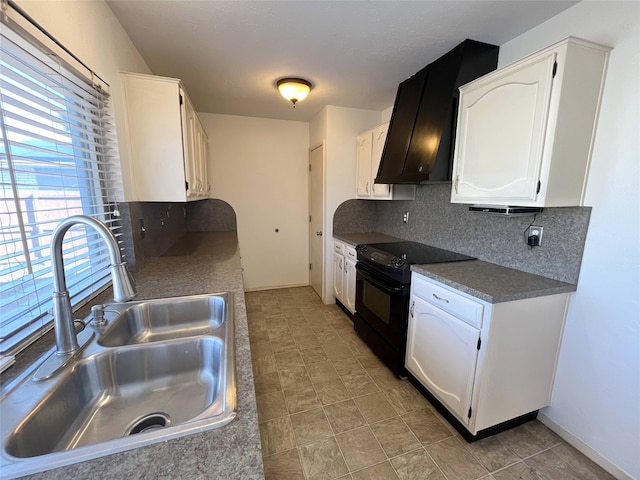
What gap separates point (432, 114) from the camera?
79.6 inches

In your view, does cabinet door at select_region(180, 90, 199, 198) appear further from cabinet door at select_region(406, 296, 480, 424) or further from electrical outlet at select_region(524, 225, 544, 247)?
electrical outlet at select_region(524, 225, 544, 247)

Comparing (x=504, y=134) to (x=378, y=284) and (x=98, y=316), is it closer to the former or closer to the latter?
(x=378, y=284)

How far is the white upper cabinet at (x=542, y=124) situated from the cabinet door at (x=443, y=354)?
2.59ft

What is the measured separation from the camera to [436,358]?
1.75 meters

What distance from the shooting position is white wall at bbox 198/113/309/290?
3.56 metres

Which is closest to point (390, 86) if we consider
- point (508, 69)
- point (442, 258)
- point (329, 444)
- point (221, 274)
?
point (508, 69)

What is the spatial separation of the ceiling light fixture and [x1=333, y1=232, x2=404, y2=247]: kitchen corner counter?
5.04 feet

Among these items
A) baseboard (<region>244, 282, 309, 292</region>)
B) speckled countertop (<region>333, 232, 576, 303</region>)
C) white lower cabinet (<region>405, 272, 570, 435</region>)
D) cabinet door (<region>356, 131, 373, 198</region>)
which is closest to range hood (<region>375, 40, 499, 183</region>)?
cabinet door (<region>356, 131, 373, 198</region>)

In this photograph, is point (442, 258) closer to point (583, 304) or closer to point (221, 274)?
point (583, 304)

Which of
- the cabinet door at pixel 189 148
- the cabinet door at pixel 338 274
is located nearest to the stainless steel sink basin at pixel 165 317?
the cabinet door at pixel 189 148

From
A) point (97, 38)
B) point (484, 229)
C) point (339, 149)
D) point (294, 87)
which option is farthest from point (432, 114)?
point (97, 38)

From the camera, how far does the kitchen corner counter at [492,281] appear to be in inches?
55.5

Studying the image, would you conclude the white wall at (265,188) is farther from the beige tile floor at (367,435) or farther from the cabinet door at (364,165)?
the beige tile floor at (367,435)

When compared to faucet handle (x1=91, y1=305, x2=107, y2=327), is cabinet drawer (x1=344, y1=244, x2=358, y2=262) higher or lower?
lower
